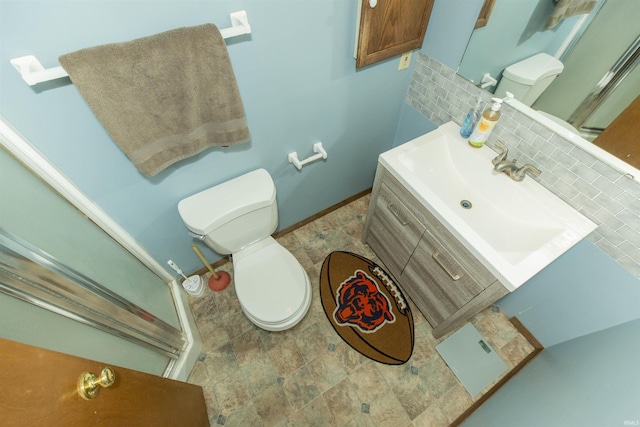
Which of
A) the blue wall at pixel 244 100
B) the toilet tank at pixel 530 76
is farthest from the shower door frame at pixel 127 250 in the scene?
the toilet tank at pixel 530 76

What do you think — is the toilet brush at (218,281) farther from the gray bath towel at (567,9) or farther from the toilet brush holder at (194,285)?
the gray bath towel at (567,9)

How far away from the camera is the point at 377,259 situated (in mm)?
1971

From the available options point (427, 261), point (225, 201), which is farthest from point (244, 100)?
point (427, 261)

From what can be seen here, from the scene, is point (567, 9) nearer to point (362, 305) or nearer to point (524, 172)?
point (524, 172)

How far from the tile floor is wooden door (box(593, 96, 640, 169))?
1.11 m

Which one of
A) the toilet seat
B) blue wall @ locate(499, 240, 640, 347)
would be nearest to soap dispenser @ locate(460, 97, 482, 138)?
blue wall @ locate(499, 240, 640, 347)

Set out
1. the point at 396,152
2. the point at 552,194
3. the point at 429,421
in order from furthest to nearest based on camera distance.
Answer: the point at 429,421
the point at 396,152
the point at 552,194

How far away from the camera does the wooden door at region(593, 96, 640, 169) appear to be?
0.92 m

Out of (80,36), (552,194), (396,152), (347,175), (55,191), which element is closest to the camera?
(80,36)

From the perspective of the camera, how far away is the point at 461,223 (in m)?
1.10

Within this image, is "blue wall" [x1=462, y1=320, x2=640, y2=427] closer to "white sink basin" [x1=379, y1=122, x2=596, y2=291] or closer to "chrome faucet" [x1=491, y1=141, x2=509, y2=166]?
"white sink basin" [x1=379, y1=122, x2=596, y2=291]

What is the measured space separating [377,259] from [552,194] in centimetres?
105

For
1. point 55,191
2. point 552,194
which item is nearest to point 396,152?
point 552,194

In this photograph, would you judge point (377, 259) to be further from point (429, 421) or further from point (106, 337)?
point (106, 337)
